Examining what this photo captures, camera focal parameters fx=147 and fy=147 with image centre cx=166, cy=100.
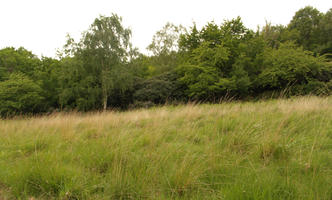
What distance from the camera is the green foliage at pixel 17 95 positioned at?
67.1ft

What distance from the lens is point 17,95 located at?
829 inches

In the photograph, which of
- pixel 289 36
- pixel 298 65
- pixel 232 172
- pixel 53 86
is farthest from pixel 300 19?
pixel 53 86

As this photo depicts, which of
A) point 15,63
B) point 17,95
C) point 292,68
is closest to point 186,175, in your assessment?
point 292,68

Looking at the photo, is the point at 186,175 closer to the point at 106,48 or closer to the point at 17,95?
the point at 106,48

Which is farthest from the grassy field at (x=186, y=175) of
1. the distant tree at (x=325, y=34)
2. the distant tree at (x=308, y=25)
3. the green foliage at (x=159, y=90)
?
the distant tree at (x=308, y=25)

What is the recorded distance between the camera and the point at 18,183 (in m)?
1.61

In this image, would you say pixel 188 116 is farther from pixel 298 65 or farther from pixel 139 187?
pixel 298 65

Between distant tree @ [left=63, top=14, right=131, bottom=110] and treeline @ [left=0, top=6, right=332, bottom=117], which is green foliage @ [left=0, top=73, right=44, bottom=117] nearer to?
treeline @ [left=0, top=6, right=332, bottom=117]

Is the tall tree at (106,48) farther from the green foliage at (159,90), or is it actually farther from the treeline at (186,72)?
the green foliage at (159,90)

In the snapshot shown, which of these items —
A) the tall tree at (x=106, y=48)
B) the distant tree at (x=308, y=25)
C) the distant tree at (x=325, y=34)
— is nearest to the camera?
the tall tree at (x=106, y=48)

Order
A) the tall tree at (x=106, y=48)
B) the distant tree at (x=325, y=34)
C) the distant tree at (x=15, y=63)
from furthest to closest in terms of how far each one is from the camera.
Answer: the distant tree at (x=15, y=63), the distant tree at (x=325, y=34), the tall tree at (x=106, y=48)

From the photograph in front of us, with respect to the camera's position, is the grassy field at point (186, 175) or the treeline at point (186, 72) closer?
the grassy field at point (186, 175)

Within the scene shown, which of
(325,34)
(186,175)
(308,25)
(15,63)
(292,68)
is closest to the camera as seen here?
(186,175)

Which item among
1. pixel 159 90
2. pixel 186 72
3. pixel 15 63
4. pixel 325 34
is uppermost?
pixel 325 34
